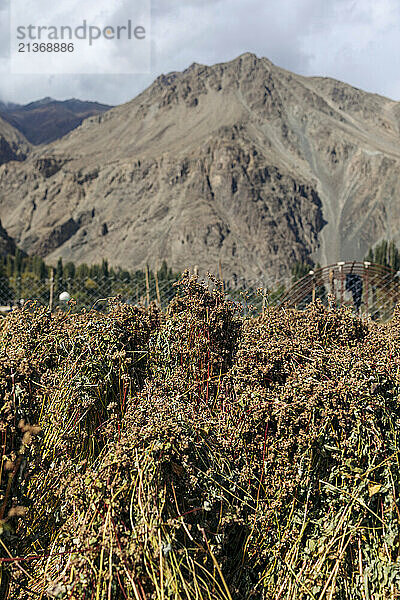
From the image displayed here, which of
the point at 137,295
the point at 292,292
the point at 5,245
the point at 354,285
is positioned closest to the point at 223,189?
the point at 5,245

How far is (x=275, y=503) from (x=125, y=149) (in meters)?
146

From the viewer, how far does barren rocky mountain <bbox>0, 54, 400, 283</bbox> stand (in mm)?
103750

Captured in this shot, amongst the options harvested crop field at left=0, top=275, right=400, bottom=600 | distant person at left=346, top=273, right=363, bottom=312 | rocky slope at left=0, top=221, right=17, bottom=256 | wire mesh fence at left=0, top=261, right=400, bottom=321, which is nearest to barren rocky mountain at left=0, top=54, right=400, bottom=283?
rocky slope at left=0, top=221, right=17, bottom=256

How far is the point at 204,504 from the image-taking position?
7.22ft

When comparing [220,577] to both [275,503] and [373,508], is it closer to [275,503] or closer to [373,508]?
[275,503]

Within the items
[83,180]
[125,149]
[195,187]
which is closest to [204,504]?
[195,187]

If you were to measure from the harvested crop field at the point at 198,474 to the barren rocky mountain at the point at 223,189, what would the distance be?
274 feet

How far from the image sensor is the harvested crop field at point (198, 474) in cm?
202

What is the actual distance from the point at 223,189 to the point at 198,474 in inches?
4424

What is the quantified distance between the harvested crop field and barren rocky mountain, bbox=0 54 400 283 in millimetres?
83614

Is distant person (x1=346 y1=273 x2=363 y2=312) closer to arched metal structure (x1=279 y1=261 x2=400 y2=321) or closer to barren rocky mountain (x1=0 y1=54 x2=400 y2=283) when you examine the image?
arched metal structure (x1=279 y1=261 x2=400 y2=321)

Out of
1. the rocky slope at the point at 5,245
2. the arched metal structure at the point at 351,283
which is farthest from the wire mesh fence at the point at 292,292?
→ the rocky slope at the point at 5,245

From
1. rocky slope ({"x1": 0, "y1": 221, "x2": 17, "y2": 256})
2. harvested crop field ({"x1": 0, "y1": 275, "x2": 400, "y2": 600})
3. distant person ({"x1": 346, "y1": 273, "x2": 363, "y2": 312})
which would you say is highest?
rocky slope ({"x1": 0, "y1": 221, "x2": 17, "y2": 256})

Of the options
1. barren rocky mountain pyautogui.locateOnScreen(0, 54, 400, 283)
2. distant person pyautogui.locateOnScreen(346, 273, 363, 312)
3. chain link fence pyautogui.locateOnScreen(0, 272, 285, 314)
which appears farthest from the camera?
barren rocky mountain pyautogui.locateOnScreen(0, 54, 400, 283)
